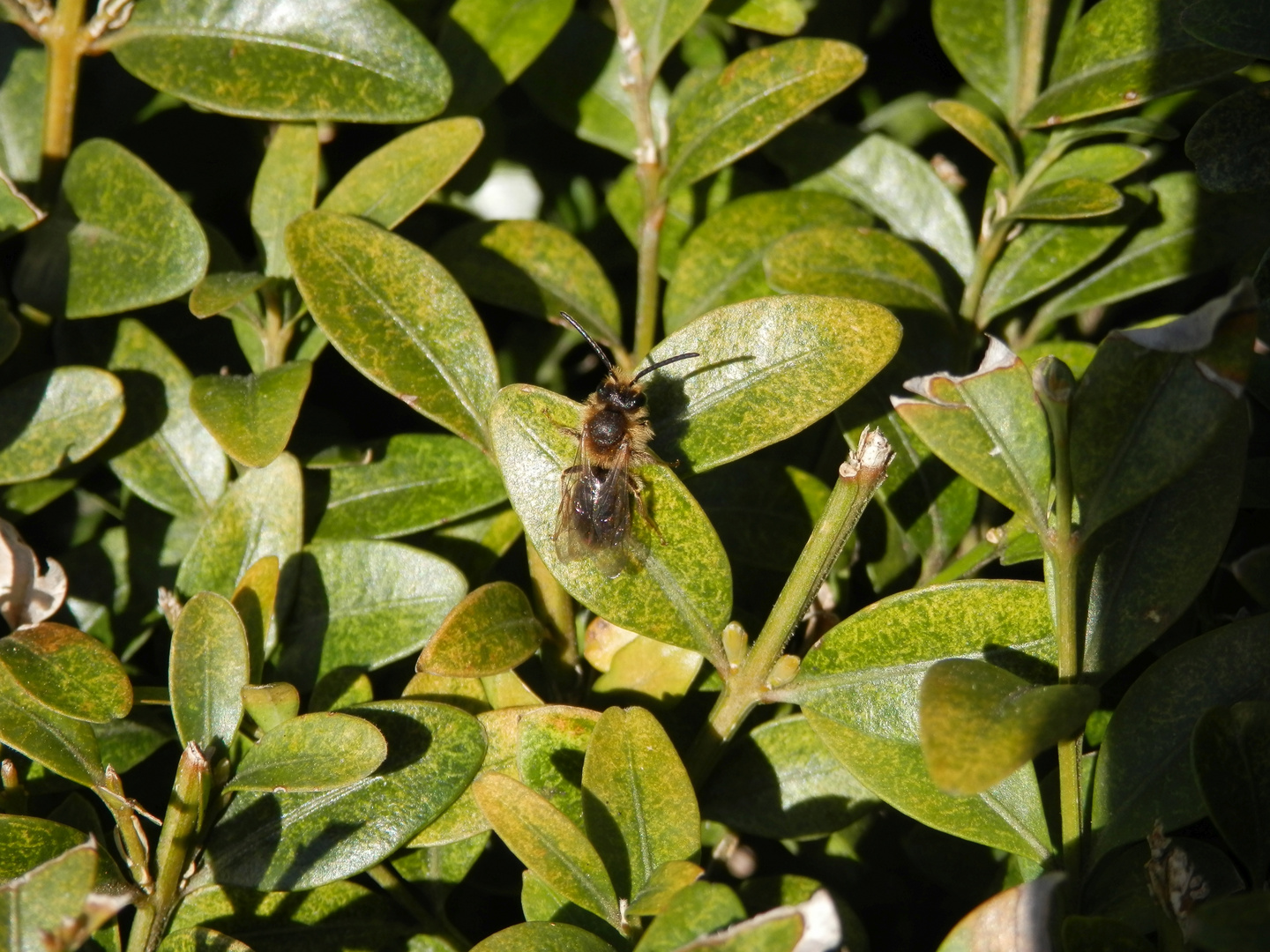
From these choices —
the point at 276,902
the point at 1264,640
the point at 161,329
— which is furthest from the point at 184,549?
the point at 1264,640

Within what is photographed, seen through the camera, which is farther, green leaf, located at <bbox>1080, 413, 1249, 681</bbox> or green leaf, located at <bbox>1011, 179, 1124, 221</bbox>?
green leaf, located at <bbox>1011, 179, 1124, 221</bbox>

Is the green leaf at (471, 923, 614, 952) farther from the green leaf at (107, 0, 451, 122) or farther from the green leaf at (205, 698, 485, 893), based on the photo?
the green leaf at (107, 0, 451, 122)

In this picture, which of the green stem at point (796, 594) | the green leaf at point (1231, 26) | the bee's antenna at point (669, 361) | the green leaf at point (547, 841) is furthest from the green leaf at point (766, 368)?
the green leaf at point (1231, 26)

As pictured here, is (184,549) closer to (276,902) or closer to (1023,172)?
(276,902)

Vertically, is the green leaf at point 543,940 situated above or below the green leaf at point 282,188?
below

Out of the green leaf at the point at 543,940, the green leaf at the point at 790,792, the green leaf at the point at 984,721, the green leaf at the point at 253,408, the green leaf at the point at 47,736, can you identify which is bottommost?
the green leaf at the point at 790,792

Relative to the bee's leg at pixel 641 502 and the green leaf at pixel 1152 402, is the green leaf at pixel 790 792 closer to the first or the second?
the bee's leg at pixel 641 502

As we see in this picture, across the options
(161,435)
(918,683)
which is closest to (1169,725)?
(918,683)

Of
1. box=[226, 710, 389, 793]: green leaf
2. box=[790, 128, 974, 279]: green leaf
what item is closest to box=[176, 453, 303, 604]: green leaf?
box=[226, 710, 389, 793]: green leaf

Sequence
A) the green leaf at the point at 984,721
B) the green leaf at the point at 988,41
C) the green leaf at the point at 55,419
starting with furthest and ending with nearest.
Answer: the green leaf at the point at 988,41 < the green leaf at the point at 55,419 < the green leaf at the point at 984,721
